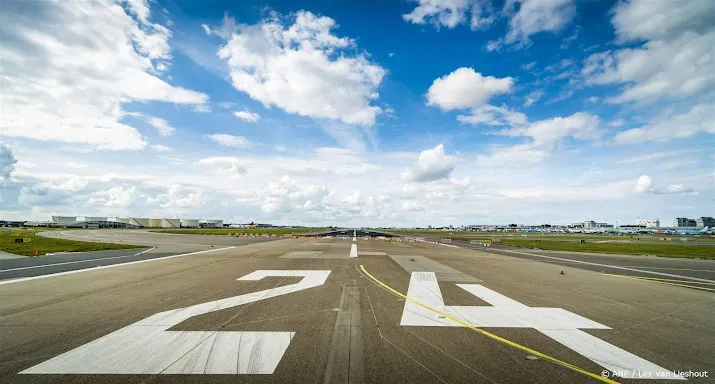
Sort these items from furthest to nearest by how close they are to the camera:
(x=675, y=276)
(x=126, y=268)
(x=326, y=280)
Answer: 1. (x=675, y=276)
2. (x=126, y=268)
3. (x=326, y=280)

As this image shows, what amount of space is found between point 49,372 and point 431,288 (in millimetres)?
10164

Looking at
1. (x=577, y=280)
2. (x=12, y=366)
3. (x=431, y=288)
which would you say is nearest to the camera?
(x=12, y=366)

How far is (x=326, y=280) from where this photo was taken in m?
13.0

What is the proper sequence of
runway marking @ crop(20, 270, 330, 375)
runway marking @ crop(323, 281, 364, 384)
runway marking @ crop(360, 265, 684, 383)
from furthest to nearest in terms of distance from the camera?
runway marking @ crop(360, 265, 684, 383) < runway marking @ crop(20, 270, 330, 375) < runway marking @ crop(323, 281, 364, 384)

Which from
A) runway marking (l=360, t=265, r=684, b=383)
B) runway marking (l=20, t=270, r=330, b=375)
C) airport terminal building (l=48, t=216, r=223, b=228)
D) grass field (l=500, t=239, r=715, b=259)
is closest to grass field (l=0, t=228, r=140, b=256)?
runway marking (l=20, t=270, r=330, b=375)

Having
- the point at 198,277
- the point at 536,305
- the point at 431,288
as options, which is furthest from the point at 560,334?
the point at 198,277

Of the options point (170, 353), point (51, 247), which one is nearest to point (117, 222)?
point (51, 247)

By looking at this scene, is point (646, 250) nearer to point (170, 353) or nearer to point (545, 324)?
point (545, 324)

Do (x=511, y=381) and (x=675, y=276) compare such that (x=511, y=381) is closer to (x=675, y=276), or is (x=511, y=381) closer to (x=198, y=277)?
(x=198, y=277)

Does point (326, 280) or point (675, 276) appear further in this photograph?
point (675, 276)

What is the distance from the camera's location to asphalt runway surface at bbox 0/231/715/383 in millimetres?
4984

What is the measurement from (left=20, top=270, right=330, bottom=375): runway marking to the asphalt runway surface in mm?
33

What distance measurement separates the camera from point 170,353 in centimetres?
554

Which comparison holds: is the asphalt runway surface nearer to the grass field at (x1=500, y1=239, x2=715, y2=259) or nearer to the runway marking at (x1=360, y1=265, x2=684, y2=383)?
the runway marking at (x1=360, y1=265, x2=684, y2=383)
